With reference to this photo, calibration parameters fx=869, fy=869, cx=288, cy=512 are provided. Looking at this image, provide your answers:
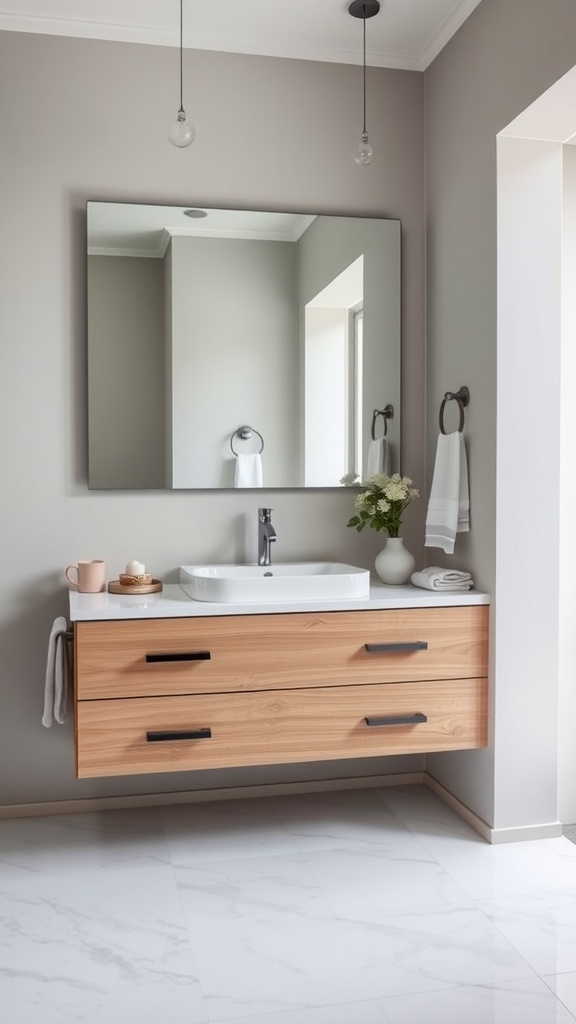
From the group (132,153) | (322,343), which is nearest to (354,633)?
(322,343)

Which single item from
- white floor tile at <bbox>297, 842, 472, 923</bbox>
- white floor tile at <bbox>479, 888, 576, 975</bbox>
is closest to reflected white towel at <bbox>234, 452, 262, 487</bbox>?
white floor tile at <bbox>297, 842, 472, 923</bbox>

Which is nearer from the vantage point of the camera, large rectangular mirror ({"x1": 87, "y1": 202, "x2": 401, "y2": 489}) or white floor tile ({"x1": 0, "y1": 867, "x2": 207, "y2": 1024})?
white floor tile ({"x1": 0, "y1": 867, "x2": 207, "y2": 1024})

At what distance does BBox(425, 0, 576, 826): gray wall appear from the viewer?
8.42 ft

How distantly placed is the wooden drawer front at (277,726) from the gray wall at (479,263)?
0.52 feet

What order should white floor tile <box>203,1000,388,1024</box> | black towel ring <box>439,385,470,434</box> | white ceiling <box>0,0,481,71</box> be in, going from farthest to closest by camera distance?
1. black towel ring <box>439,385,470,434</box>
2. white ceiling <box>0,0,481,71</box>
3. white floor tile <box>203,1000,388,1024</box>

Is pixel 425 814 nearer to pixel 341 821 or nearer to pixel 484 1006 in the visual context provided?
pixel 341 821

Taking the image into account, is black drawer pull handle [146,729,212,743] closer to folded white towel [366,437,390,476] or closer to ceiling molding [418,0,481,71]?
folded white towel [366,437,390,476]

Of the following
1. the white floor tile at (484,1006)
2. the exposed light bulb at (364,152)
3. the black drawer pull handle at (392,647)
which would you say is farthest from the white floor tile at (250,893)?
the exposed light bulb at (364,152)

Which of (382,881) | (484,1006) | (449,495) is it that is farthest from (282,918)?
(449,495)

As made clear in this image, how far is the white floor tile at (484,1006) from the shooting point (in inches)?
71.7

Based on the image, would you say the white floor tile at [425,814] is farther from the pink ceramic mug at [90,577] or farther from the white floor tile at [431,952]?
the pink ceramic mug at [90,577]

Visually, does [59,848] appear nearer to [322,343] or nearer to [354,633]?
[354,633]

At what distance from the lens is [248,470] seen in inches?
120

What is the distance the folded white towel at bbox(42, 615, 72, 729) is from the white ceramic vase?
1074 millimetres
